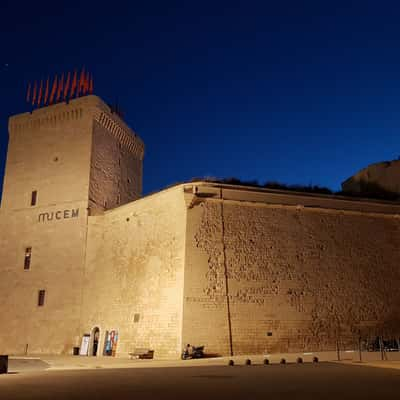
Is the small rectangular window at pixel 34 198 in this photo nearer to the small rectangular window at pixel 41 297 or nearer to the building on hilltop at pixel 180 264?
the building on hilltop at pixel 180 264

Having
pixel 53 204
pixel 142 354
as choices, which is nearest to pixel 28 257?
pixel 53 204

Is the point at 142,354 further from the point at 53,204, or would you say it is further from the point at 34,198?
the point at 34,198

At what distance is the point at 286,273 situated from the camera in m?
16.2

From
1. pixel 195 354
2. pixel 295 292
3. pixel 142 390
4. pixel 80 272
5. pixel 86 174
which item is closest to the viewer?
pixel 142 390

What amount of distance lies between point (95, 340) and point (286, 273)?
26.7 ft

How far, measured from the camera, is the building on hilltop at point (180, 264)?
15344 millimetres

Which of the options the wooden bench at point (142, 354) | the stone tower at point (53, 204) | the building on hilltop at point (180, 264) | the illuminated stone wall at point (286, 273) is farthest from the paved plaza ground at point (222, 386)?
the stone tower at point (53, 204)

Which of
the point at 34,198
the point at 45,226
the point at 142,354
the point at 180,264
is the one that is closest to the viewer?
the point at 142,354

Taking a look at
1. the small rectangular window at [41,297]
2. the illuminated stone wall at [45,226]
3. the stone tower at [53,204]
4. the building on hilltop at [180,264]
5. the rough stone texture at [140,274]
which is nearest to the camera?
the building on hilltop at [180,264]

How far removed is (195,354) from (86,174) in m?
10.6

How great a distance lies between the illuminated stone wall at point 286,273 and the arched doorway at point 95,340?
514cm

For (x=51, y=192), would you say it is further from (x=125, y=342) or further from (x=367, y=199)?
(x=367, y=199)

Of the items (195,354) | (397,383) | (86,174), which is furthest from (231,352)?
(86,174)

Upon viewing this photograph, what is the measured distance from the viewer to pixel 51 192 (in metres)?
21.6
